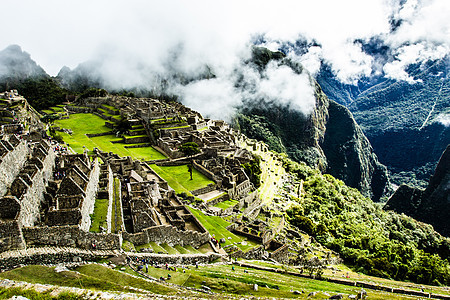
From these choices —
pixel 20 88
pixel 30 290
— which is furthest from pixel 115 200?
pixel 20 88

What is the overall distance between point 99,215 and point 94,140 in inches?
1591

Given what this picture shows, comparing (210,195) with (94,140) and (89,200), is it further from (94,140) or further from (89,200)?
(94,140)

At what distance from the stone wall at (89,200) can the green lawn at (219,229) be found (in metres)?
10.9

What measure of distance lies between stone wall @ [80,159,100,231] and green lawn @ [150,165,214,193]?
14154mm

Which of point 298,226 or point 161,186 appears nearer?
point 161,186

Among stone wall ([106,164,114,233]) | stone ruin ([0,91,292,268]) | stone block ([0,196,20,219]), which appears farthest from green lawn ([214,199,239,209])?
stone block ([0,196,20,219])

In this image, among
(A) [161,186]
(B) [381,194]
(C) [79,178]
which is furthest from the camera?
(B) [381,194]

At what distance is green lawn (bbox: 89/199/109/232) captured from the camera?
73.7 ft

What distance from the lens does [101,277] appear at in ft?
55.9

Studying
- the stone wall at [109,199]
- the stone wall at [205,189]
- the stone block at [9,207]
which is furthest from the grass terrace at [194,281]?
the stone wall at [205,189]

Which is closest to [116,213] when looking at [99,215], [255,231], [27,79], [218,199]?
[99,215]

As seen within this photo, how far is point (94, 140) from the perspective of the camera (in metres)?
61.2

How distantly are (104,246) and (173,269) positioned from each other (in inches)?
180

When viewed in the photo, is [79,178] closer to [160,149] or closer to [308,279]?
[308,279]
